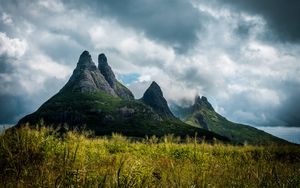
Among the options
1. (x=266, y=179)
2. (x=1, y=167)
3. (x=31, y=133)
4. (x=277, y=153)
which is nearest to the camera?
(x=266, y=179)

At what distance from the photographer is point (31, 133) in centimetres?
1368

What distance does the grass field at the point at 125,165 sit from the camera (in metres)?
5.02

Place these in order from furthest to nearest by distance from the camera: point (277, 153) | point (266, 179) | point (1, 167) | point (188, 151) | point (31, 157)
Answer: point (277, 153), point (188, 151), point (31, 157), point (1, 167), point (266, 179)

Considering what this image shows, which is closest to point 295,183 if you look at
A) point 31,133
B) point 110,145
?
point 31,133

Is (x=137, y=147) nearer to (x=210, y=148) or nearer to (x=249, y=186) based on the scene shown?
(x=210, y=148)

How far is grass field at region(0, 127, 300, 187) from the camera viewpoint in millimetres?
5023

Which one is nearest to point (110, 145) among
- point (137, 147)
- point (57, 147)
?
point (137, 147)

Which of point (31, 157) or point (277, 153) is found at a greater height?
point (277, 153)

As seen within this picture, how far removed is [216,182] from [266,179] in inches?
47.0

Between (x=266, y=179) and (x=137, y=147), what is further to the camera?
(x=137, y=147)

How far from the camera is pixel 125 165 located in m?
8.80

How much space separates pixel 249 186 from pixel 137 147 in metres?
17.1

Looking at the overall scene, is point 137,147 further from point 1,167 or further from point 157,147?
point 1,167

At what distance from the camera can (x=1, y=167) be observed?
10.4 meters
